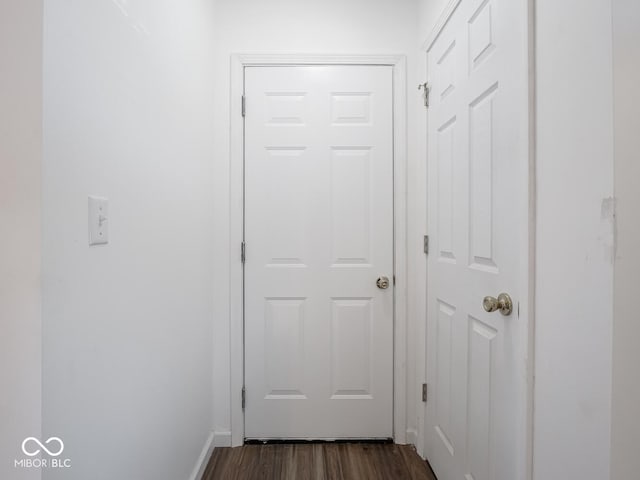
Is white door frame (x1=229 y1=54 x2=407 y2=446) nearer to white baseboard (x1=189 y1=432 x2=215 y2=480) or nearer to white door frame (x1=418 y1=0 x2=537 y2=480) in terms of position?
white baseboard (x1=189 y1=432 x2=215 y2=480)

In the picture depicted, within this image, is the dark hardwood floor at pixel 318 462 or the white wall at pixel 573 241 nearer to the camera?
the white wall at pixel 573 241

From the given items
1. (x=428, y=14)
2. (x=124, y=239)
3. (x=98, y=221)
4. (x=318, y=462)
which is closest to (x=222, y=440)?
(x=318, y=462)

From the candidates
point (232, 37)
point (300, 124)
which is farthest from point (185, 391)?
point (232, 37)

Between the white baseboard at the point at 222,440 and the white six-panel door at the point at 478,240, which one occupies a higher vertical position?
the white six-panel door at the point at 478,240

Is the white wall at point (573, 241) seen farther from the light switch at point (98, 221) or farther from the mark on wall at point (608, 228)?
the light switch at point (98, 221)

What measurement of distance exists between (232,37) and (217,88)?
28 cm

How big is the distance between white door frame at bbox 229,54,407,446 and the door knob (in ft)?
2.60

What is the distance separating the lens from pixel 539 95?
0.86 meters

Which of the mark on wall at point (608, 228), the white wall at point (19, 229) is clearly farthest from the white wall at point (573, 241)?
the white wall at point (19, 229)

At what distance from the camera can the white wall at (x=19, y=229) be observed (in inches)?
21.1

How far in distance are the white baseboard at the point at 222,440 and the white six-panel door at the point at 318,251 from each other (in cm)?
10

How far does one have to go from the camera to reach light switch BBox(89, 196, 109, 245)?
2.52 ft

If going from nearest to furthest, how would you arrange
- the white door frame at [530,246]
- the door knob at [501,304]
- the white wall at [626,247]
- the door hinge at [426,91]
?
the white wall at [626,247], the white door frame at [530,246], the door knob at [501,304], the door hinge at [426,91]

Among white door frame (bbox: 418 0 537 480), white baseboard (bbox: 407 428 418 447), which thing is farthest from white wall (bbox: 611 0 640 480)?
white baseboard (bbox: 407 428 418 447)
